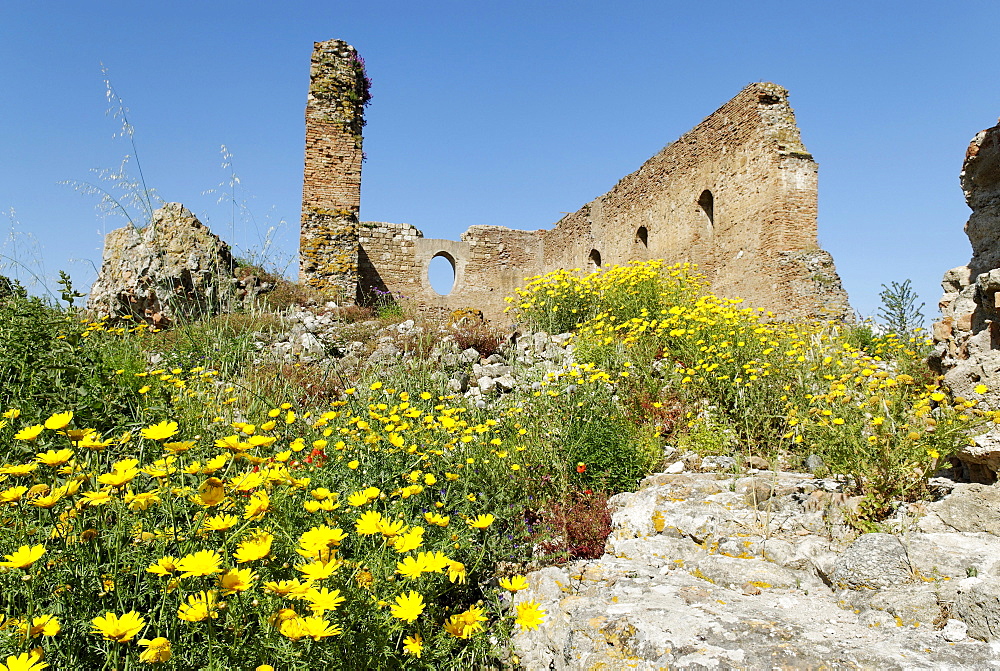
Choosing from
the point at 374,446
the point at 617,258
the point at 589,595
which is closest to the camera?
the point at 589,595

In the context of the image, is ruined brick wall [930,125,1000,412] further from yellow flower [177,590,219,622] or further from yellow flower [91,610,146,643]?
yellow flower [91,610,146,643]

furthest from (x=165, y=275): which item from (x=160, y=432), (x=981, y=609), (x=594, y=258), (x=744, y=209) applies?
(x=594, y=258)

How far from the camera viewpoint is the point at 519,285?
1744cm

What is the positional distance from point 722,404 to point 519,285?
1309 cm

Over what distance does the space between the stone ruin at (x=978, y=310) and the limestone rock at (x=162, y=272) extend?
26.3ft

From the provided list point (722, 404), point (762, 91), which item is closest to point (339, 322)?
point (722, 404)

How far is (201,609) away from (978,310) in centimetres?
399

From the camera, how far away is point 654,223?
13.5 meters

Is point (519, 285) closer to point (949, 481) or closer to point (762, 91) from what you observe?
point (762, 91)

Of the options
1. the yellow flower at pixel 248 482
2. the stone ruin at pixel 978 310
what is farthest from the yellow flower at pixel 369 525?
the stone ruin at pixel 978 310

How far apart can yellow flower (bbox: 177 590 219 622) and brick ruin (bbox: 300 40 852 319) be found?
9.87 meters

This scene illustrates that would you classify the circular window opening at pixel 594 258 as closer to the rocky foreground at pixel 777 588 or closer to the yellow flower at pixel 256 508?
the rocky foreground at pixel 777 588

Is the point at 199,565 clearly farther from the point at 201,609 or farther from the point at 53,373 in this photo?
the point at 53,373

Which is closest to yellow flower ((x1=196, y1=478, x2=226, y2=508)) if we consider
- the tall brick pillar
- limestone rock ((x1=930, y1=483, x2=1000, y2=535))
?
limestone rock ((x1=930, y1=483, x2=1000, y2=535))
